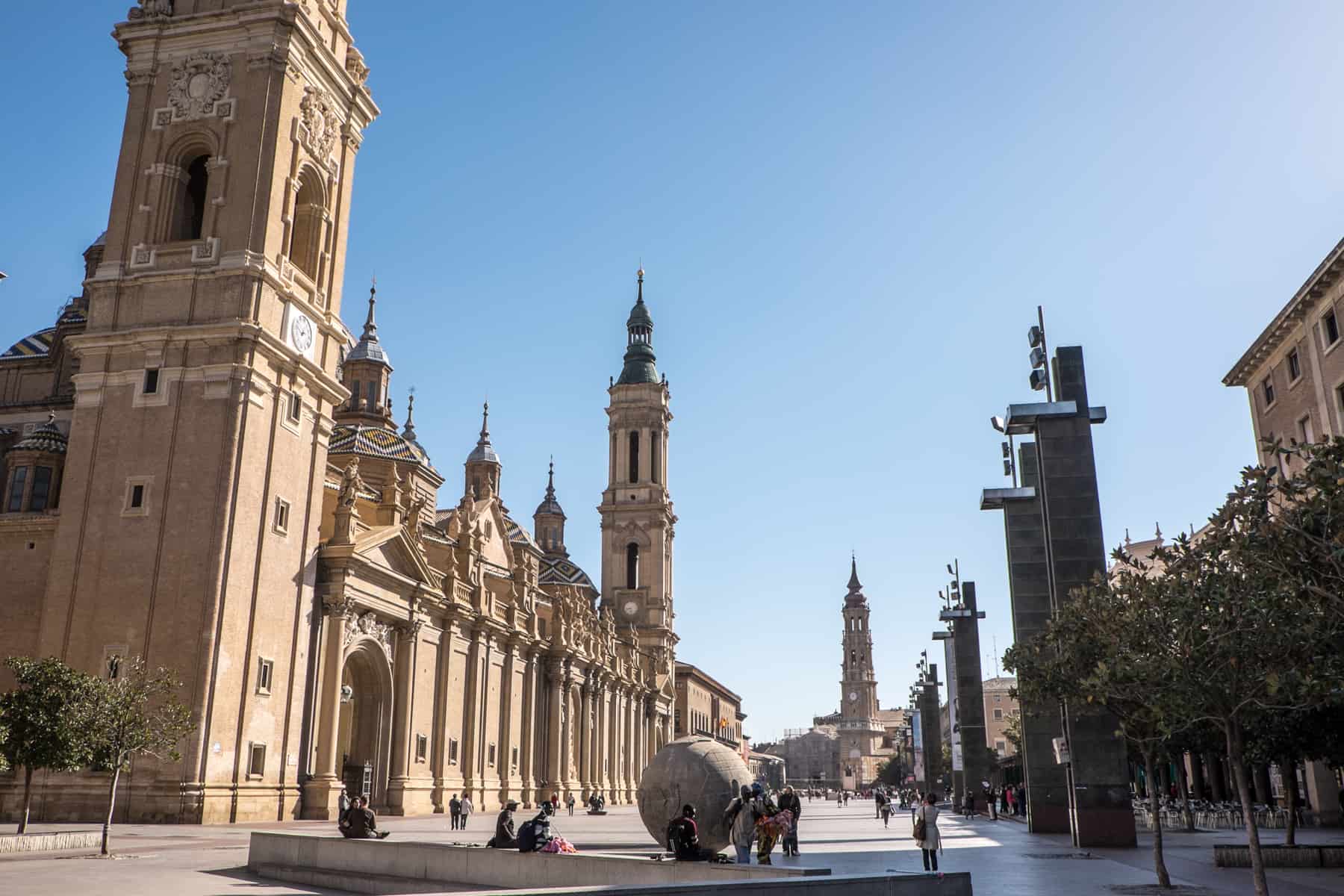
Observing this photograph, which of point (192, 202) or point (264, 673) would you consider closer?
point (264, 673)

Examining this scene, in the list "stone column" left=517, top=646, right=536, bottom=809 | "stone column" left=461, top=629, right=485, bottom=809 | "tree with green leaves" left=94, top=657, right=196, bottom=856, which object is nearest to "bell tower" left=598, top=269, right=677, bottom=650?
"stone column" left=517, top=646, right=536, bottom=809

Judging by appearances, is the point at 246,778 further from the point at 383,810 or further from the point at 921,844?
the point at 921,844

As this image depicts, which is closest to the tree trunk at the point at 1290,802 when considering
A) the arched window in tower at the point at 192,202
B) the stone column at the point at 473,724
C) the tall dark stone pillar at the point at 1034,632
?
the tall dark stone pillar at the point at 1034,632

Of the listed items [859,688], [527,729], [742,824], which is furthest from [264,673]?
[859,688]

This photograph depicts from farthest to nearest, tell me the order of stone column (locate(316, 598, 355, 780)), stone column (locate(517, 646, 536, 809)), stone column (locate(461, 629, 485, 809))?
1. stone column (locate(517, 646, 536, 809))
2. stone column (locate(461, 629, 485, 809))
3. stone column (locate(316, 598, 355, 780))

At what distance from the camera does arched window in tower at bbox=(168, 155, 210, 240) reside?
36.9 metres

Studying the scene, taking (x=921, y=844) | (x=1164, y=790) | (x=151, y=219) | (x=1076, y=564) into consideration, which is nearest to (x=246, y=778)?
(x=151, y=219)

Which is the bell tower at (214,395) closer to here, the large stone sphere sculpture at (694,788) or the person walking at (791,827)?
the person walking at (791,827)

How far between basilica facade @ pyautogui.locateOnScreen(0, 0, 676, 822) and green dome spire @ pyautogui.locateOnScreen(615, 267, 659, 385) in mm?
46235

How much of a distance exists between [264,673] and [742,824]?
68.6ft

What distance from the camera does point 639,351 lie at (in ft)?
316

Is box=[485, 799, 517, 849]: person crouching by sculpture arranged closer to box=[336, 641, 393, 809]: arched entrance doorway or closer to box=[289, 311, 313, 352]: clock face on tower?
box=[289, 311, 313, 352]: clock face on tower

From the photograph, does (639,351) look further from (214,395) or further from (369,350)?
(214,395)

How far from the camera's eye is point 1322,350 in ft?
107
